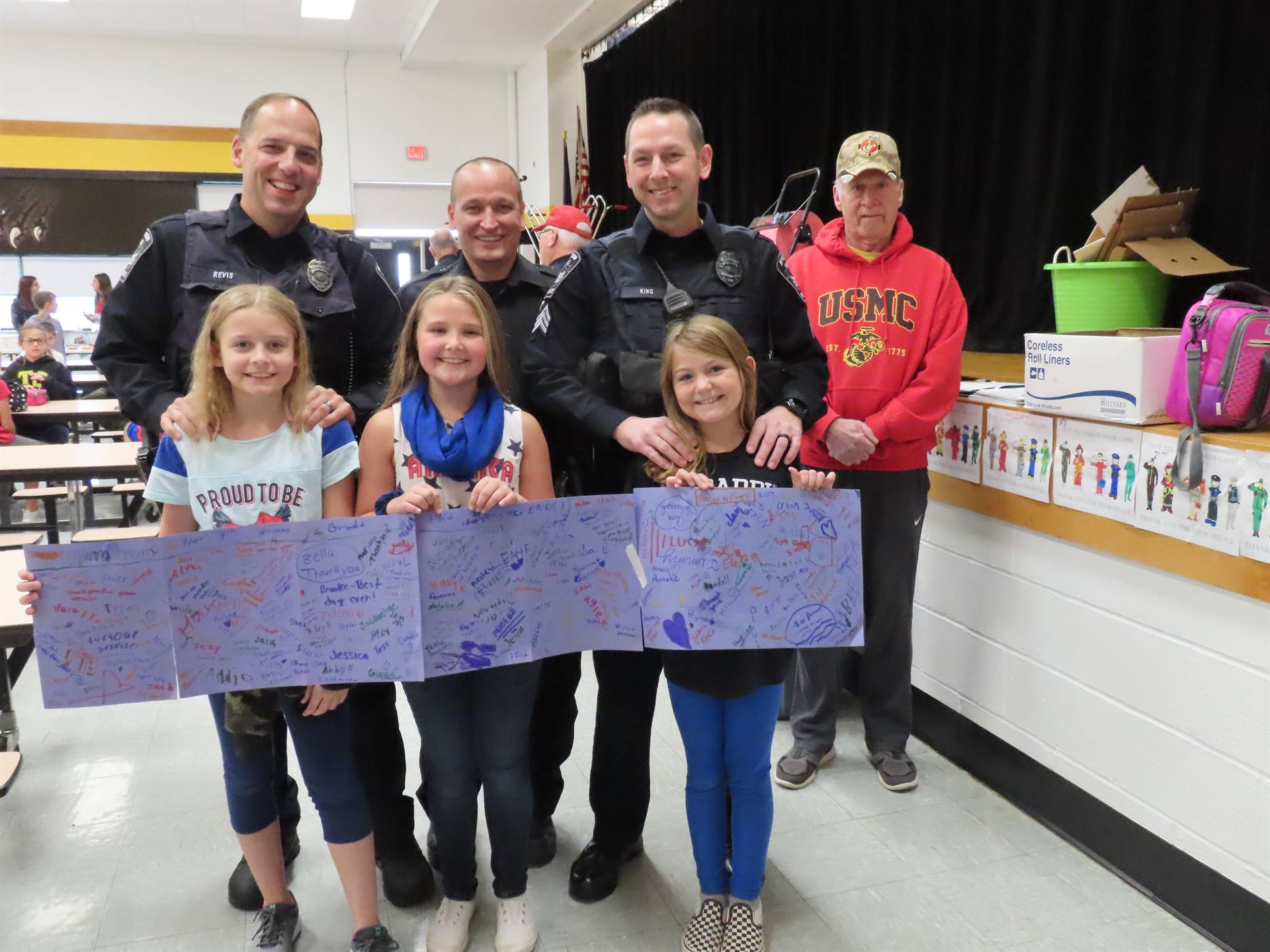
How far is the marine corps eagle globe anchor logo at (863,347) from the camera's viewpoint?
2496mm

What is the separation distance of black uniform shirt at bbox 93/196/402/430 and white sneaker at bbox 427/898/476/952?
3.43 feet

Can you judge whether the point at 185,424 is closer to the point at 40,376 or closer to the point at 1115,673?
the point at 1115,673

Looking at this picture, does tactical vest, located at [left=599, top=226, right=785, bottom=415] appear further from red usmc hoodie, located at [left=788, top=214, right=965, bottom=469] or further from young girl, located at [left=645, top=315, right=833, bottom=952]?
red usmc hoodie, located at [left=788, top=214, right=965, bottom=469]

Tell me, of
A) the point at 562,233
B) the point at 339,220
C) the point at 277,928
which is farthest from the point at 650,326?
the point at 339,220

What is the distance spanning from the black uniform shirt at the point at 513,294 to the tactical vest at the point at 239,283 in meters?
0.16

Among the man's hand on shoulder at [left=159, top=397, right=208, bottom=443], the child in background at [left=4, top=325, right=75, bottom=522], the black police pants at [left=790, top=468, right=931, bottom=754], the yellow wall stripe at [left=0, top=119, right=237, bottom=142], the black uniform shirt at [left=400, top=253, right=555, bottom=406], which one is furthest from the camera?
the yellow wall stripe at [left=0, top=119, right=237, bottom=142]

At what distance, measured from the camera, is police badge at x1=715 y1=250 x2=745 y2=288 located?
1.95 m

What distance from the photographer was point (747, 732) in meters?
1.83

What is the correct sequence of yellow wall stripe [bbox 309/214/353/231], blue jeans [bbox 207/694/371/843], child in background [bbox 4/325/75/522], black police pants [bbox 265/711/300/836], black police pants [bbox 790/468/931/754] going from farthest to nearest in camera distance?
1. yellow wall stripe [bbox 309/214/353/231]
2. child in background [bbox 4/325/75/522]
3. black police pants [bbox 790/468/931/754]
4. black police pants [bbox 265/711/300/836]
5. blue jeans [bbox 207/694/371/843]

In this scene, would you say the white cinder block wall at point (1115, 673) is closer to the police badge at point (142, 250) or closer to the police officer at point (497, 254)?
the police officer at point (497, 254)

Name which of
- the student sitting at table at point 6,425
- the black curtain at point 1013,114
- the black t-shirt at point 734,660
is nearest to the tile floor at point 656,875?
the black t-shirt at point 734,660

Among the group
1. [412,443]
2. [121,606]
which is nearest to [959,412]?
[412,443]

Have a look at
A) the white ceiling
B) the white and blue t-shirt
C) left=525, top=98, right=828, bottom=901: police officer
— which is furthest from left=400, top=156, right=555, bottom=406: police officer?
the white ceiling
